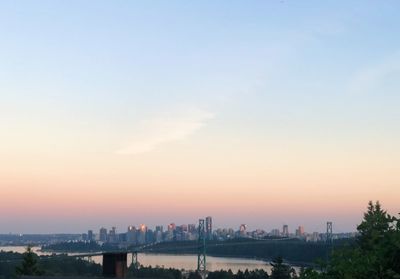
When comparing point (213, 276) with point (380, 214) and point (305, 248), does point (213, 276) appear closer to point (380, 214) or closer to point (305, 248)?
point (305, 248)

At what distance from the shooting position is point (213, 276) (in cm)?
10006

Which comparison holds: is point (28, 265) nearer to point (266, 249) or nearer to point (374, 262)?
point (374, 262)

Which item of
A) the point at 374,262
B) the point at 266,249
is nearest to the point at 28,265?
the point at 374,262

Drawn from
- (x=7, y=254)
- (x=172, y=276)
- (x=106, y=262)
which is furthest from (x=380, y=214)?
(x=7, y=254)

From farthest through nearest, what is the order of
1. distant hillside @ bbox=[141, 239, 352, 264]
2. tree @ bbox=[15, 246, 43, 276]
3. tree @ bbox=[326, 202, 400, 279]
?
distant hillside @ bbox=[141, 239, 352, 264], tree @ bbox=[15, 246, 43, 276], tree @ bbox=[326, 202, 400, 279]

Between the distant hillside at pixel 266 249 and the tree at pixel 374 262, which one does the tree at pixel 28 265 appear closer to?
the tree at pixel 374 262

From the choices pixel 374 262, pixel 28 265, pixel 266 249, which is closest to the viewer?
pixel 374 262

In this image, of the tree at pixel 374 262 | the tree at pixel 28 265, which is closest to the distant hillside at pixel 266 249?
the tree at pixel 28 265

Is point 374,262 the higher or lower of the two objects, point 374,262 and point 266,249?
the higher

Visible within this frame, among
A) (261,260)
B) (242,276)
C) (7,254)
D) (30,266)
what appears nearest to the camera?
(30,266)

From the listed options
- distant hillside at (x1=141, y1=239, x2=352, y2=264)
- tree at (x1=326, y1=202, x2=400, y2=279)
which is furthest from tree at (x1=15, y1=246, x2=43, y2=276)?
distant hillside at (x1=141, y1=239, x2=352, y2=264)

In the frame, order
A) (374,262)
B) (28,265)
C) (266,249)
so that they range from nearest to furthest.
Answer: (374,262), (28,265), (266,249)

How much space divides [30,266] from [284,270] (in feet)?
96.0

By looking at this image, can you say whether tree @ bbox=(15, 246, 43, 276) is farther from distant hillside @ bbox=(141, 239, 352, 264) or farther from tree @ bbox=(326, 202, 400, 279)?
distant hillside @ bbox=(141, 239, 352, 264)
